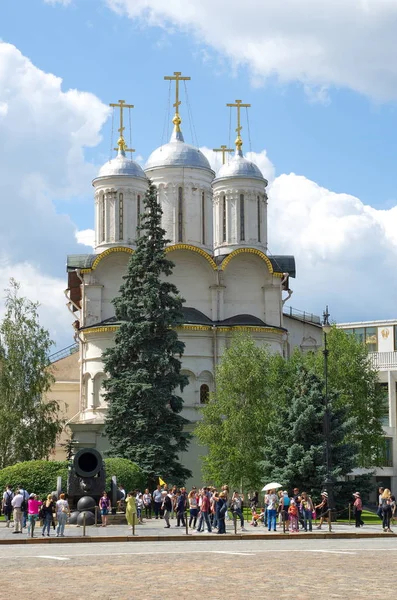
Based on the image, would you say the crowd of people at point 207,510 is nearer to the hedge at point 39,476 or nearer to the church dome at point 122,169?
the hedge at point 39,476

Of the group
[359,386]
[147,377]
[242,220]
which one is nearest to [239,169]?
[242,220]

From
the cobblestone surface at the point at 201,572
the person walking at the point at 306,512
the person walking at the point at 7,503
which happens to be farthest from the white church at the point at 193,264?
the cobblestone surface at the point at 201,572

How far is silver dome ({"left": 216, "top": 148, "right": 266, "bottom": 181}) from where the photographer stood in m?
59.8

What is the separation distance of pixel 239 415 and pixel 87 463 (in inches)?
554

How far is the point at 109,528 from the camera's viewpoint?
31.5 meters

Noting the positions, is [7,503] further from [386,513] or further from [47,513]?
[386,513]

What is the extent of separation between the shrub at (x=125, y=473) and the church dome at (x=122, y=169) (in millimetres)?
22554

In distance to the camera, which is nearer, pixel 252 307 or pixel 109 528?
pixel 109 528

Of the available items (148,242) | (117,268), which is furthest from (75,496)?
(117,268)

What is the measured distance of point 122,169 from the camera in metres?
59.9

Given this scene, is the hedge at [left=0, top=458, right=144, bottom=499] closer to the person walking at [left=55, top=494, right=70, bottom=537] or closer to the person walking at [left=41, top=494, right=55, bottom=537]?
the person walking at [left=41, top=494, right=55, bottom=537]

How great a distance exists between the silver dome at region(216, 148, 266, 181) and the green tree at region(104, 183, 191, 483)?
13905 millimetres

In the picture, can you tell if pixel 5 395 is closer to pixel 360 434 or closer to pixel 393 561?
pixel 360 434

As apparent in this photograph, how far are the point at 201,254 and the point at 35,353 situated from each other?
1026cm
